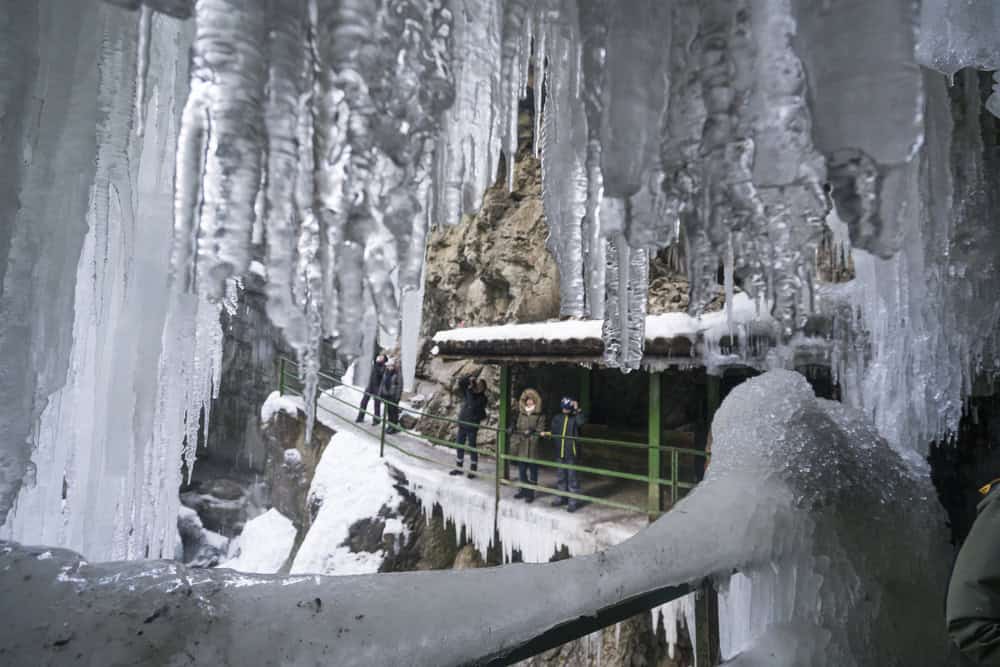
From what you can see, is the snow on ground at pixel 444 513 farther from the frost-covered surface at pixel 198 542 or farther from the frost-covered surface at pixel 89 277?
the frost-covered surface at pixel 198 542

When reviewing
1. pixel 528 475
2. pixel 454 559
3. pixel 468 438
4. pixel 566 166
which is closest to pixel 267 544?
pixel 454 559

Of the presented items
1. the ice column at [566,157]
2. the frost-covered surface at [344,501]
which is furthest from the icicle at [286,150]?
the frost-covered surface at [344,501]

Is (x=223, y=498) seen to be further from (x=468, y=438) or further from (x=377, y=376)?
(x=468, y=438)

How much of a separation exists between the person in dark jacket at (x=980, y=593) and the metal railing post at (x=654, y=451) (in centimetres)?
417

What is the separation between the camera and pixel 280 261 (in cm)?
126

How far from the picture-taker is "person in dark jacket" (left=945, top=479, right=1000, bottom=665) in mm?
1242

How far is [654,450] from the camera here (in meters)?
5.72

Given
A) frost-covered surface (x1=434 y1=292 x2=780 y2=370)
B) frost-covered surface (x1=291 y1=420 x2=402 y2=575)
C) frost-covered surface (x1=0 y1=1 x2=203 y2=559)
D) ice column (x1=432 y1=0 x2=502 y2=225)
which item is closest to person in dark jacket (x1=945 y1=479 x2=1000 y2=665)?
ice column (x1=432 y1=0 x2=502 y2=225)

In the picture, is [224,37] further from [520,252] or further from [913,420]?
[520,252]

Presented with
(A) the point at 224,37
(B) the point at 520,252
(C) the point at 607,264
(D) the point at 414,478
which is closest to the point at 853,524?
(C) the point at 607,264

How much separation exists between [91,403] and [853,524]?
4820 mm

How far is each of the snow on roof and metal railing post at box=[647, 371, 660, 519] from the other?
689 mm

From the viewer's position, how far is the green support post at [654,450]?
5576 millimetres

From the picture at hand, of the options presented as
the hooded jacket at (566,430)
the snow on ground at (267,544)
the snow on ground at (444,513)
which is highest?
the hooded jacket at (566,430)
